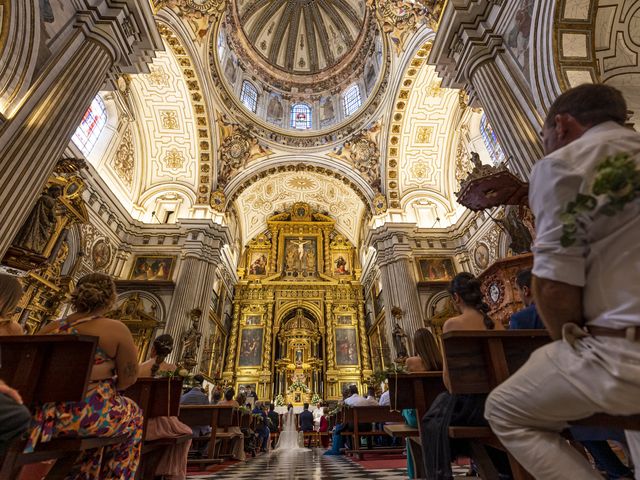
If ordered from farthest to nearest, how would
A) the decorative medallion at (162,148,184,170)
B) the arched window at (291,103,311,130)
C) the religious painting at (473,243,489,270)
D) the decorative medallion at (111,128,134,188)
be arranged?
the arched window at (291,103,311,130), the decorative medallion at (162,148,184,170), the decorative medallion at (111,128,134,188), the religious painting at (473,243,489,270)

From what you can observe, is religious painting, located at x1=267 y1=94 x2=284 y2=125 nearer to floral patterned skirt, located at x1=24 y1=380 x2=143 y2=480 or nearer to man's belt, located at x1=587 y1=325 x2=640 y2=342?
floral patterned skirt, located at x1=24 y1=380 x2=143 y2=480


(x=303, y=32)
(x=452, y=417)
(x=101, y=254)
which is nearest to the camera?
(x=452, y=417)

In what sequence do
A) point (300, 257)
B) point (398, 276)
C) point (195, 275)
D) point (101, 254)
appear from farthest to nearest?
point (300, 257)
point (398, 276)
point (195, 275)
point (101, 254)

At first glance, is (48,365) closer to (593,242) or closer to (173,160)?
(593,242)

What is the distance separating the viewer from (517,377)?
0.97 m

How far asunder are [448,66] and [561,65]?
239 cm

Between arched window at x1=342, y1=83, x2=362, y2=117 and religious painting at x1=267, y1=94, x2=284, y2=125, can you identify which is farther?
religious painting at x1=267, y1=94, x2=284, y2=125

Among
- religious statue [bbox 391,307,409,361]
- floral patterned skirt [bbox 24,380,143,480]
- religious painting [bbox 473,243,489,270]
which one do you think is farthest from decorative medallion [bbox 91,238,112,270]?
religious painting [bbox 473,243,489,270]

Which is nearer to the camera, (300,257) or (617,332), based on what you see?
(617,332)

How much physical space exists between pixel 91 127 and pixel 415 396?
35.2 ft

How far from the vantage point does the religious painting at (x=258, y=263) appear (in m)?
17.4

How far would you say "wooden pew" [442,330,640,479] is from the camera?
1.61 meters

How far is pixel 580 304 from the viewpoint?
0.90m

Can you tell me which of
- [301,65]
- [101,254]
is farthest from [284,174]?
[101,254]
